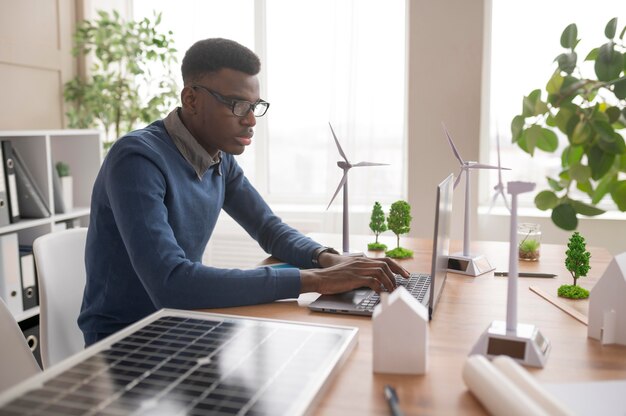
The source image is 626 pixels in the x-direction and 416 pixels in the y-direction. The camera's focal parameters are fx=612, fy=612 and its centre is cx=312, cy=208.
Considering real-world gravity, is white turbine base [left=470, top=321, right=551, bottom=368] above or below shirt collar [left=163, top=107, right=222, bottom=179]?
below

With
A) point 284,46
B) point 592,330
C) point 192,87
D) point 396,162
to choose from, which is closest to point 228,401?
point 592,330

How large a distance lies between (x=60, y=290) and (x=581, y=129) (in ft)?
4.92

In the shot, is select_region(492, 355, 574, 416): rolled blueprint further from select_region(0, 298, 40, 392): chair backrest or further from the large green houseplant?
the large green houseplant

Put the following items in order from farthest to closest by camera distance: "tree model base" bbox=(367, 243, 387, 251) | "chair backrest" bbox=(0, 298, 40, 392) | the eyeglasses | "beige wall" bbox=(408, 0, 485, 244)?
"beige wall" bbox=(408, 0, 485, 244)
"tree model base" bbox=(367, 243, 387, 251)
the eyeglasses
"chair backrest" bbox=(0, 298, 40, 392)

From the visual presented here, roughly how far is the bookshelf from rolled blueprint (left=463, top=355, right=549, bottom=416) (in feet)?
8.19

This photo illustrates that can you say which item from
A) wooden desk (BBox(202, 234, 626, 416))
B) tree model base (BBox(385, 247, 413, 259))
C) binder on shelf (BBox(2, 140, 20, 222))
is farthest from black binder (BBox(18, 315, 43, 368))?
wooden desk (BBox(202, 234, 626, 416))

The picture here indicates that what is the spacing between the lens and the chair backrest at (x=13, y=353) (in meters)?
1.37

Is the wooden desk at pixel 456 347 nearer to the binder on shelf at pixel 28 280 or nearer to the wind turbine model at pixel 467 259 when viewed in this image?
the wind turbine model at pixel 467 259

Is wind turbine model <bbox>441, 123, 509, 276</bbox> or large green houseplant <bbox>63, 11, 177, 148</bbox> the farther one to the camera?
large green houseplant <bbox>63, 11, 177, 148</bbox>

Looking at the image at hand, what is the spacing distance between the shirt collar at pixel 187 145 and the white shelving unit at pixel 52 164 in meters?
1.30

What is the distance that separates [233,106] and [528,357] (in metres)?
1.14

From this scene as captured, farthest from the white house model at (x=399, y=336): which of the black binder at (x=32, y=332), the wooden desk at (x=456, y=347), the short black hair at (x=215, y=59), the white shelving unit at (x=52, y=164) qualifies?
the black binder at (x=32, y=332)

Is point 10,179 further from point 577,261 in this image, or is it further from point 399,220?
point 577,261

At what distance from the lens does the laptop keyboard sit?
4.65 feet
